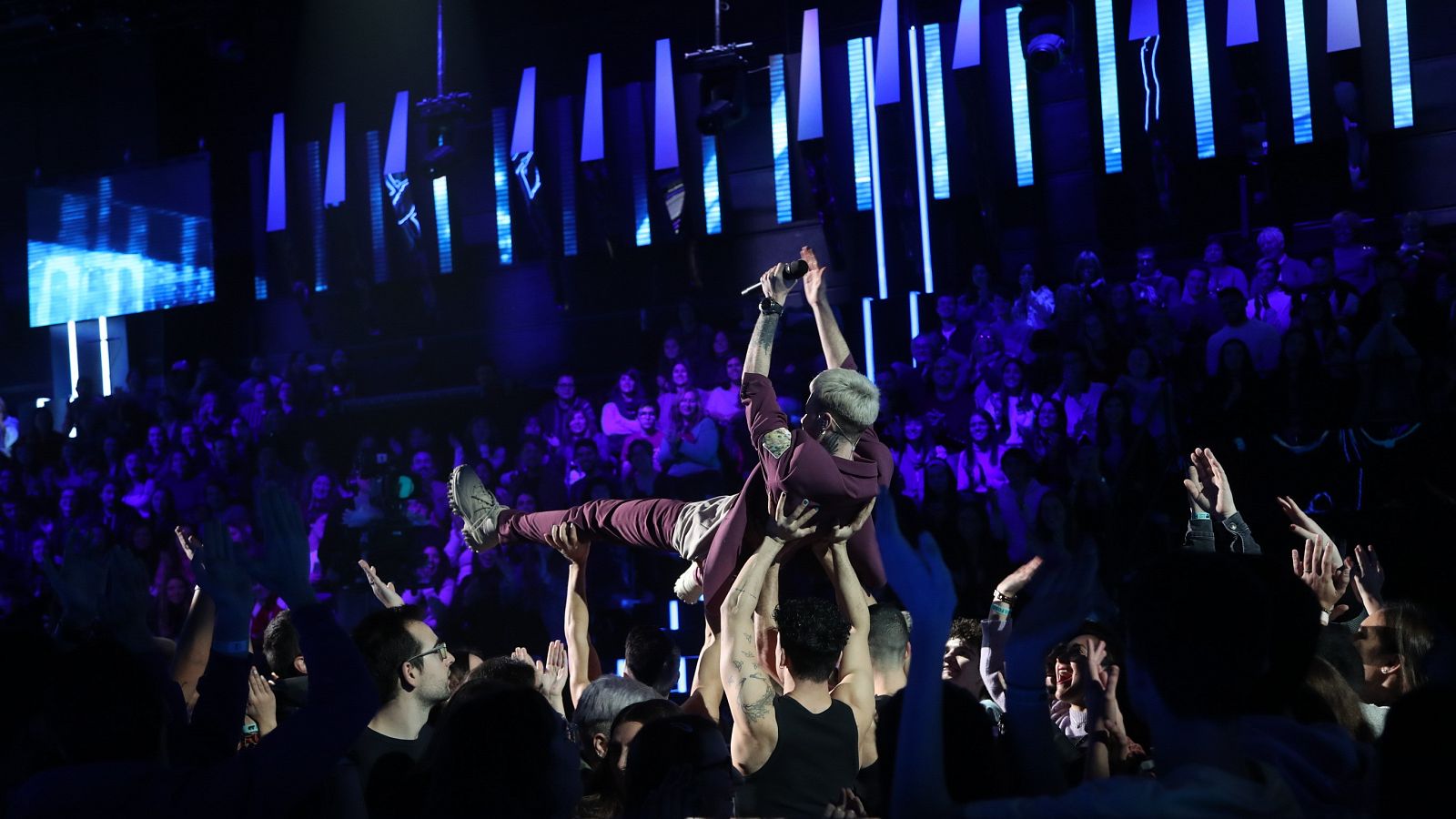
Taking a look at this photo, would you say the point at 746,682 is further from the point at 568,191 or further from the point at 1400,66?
the point at 568,191

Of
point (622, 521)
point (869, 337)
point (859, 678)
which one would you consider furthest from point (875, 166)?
point (859, 678)

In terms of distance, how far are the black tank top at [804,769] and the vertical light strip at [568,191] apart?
9.29 meters

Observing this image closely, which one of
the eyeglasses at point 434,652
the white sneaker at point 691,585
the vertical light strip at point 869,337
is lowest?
the white sneaker at point 691,585

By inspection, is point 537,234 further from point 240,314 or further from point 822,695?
point 822,695

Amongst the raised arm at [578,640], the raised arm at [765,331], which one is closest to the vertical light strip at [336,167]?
the raised arm at [765,331]

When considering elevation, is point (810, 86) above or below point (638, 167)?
above

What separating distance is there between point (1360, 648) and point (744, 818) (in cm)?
126

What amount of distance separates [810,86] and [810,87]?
0.01 m

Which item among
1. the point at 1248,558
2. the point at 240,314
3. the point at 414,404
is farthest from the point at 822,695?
the point at 240,314

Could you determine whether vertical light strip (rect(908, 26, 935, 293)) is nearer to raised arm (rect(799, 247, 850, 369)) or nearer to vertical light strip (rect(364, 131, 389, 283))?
vertical light strip (rect(364, 131, 389, 283))

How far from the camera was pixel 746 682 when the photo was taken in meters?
2.52

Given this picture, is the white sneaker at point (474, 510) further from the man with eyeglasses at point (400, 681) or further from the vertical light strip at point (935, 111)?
the vertical light strip at point (935, 111)

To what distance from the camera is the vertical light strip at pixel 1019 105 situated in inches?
397

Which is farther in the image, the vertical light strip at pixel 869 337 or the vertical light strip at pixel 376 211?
the vertical light strip at pixel 376 211
